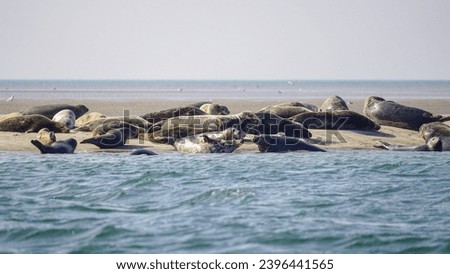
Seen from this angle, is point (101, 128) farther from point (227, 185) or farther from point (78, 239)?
point (78, 239)

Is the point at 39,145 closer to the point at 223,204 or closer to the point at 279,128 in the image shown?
the point at 279,128

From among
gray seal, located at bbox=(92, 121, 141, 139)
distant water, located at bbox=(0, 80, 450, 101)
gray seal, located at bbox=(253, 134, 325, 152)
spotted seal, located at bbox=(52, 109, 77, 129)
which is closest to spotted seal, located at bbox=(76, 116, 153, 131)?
gray seal, located at bbox=(92, 121, 141, 139)

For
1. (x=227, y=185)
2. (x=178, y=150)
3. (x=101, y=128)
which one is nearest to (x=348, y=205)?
(x=227, y=185)

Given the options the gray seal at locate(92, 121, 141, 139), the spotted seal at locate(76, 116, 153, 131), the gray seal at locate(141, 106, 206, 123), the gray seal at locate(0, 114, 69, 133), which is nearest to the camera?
the gray seal at locate(92, 121, 141, 139)

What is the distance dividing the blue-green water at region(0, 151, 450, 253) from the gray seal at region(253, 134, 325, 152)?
0.92 m

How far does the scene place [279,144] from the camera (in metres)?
16.1

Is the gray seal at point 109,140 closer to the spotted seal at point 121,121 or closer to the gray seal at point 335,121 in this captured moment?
the spotted seal at point 121,121

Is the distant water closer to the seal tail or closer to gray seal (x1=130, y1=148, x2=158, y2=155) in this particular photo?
the seal tail

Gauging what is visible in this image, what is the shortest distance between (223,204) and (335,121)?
888cm

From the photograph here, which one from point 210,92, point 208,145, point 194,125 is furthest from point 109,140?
point 210,92

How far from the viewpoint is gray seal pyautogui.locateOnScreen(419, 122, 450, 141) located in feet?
58.1

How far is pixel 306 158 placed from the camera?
1518cm

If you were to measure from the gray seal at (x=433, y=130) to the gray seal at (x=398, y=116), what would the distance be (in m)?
1.13

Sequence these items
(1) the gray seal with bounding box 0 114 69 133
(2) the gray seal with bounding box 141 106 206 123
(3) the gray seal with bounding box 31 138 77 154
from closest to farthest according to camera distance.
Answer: (3) the gray seal with bounding box 31 138 77 154 → (1) the gray seal with bounding box 0 114 69 133 → (2) the gray seal with bounding box 141 106 206 123
